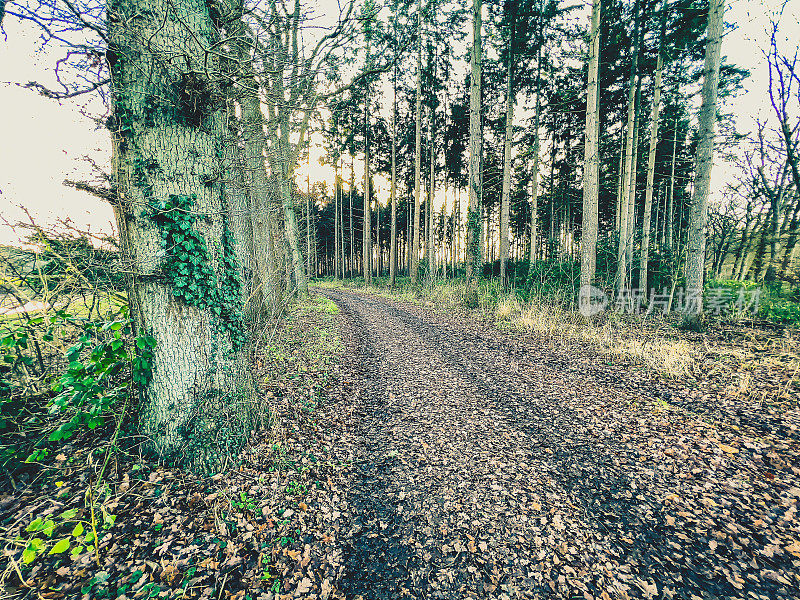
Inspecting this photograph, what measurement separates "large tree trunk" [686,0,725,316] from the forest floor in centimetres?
360

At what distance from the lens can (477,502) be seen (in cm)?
314

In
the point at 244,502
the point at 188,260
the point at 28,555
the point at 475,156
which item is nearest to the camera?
the point at 28,555

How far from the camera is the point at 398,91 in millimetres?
20125

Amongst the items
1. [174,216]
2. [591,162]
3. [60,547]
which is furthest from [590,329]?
[60,547]

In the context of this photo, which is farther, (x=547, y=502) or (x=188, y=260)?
(x=188, y=260)

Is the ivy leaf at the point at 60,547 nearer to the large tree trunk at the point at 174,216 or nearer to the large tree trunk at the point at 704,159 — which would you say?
the large tree trunk at the point at 174,216

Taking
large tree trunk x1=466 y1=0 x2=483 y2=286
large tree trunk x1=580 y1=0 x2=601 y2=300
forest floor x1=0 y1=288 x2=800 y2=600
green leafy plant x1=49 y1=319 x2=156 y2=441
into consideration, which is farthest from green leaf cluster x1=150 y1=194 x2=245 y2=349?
large tree trunk x1=580 y1=0 x2=601 y2=300

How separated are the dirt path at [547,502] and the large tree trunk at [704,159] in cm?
583

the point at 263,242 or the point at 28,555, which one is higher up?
the point at 263,242

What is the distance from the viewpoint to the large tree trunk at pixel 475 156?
11.8m

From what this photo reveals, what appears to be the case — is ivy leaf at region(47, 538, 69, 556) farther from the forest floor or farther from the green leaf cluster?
the green leaf cluster

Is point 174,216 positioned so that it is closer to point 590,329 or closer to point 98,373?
point 98,373

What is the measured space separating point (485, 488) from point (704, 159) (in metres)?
10.6

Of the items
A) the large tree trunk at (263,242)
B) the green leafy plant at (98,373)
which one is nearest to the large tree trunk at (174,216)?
the green leafy plant at (98,373)
